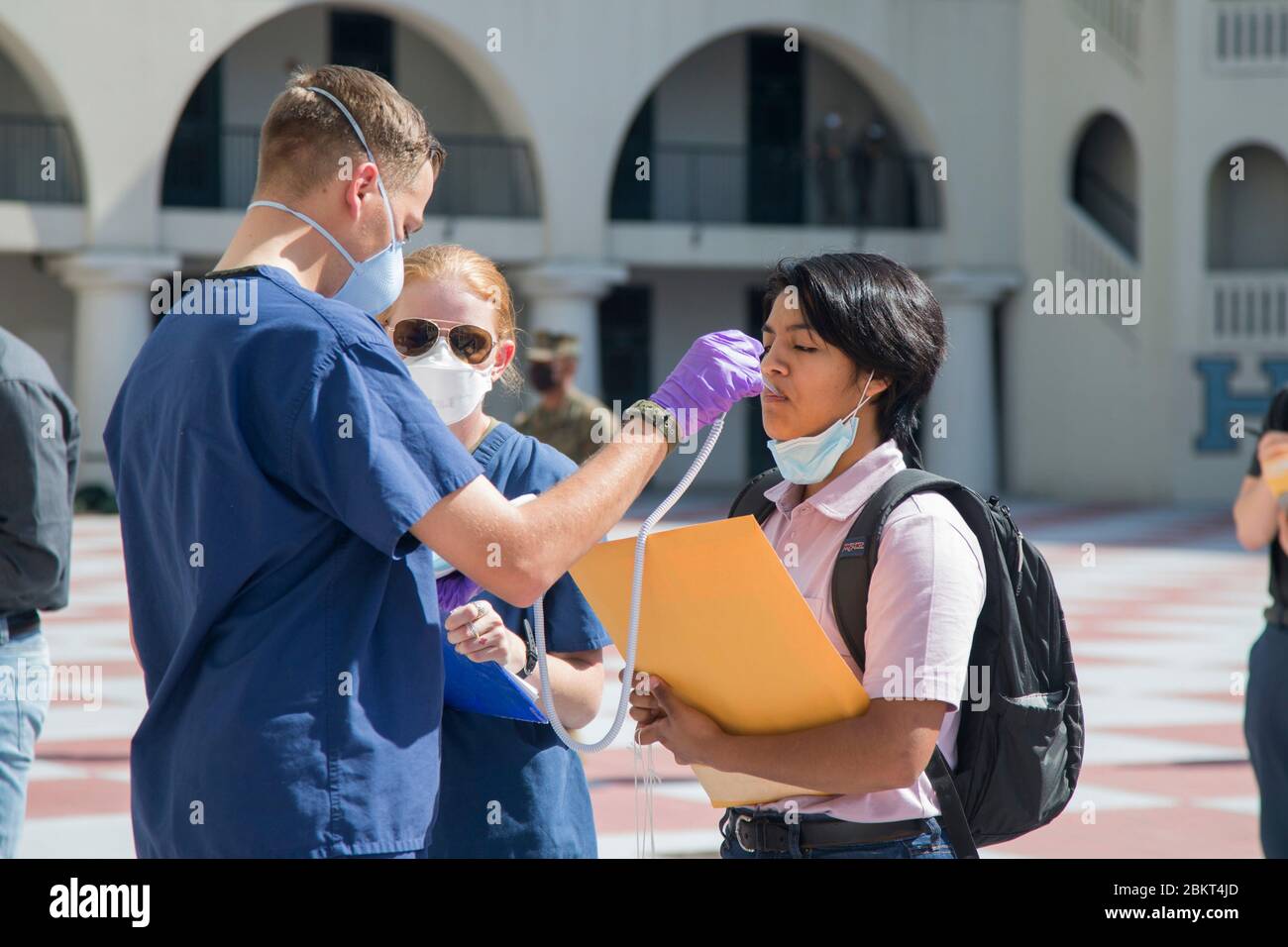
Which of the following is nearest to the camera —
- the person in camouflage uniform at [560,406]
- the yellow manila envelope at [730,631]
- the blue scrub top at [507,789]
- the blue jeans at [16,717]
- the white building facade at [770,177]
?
the yellow manila envelope at [730,631]

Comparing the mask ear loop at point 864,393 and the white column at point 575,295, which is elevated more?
the white column at point 575,295

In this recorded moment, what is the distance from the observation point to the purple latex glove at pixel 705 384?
265cm

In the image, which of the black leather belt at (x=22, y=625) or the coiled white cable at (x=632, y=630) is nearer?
the coiled white cable at (x=632, y=630)

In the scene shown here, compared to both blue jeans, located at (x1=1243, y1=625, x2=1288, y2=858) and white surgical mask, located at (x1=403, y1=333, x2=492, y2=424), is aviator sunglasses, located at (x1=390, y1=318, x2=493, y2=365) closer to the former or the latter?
white surgical mask, located at (x1=403, y1=333, x2=492, y2=424)

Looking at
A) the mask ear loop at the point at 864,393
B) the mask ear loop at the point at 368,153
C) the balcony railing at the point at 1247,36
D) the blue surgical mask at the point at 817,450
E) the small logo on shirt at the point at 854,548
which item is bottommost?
the small logo on shirt at the point at 854,548

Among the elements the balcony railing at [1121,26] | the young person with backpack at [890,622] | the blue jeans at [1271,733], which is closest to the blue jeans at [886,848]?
the young person with backpack at [890,622]

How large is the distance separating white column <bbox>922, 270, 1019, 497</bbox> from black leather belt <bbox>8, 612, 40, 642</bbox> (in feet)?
75.5

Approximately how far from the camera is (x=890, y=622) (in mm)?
2609

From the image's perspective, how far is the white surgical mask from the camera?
10.6 feet

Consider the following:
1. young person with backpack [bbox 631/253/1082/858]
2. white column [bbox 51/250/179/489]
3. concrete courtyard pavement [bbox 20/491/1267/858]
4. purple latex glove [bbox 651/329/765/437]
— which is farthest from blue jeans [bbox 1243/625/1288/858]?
white column [bbox 51/250/179/489]

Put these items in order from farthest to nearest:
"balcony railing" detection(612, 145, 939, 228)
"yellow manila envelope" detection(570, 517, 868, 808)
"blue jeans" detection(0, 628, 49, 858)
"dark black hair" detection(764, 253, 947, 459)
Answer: "balcony railing" detection(612, 145, 939, 228) → "blue jeans" detection(0, 628, 49, 858) → "dark black hair" detection(764, 253, 947, 459) → "yellow manila envelope" detection(570, 517, 868, 808)

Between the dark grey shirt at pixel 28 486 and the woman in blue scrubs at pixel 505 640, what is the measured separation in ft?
3.37

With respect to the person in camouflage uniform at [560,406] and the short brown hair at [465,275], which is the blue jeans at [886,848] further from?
the person in camouflage uniform at [560,406]
